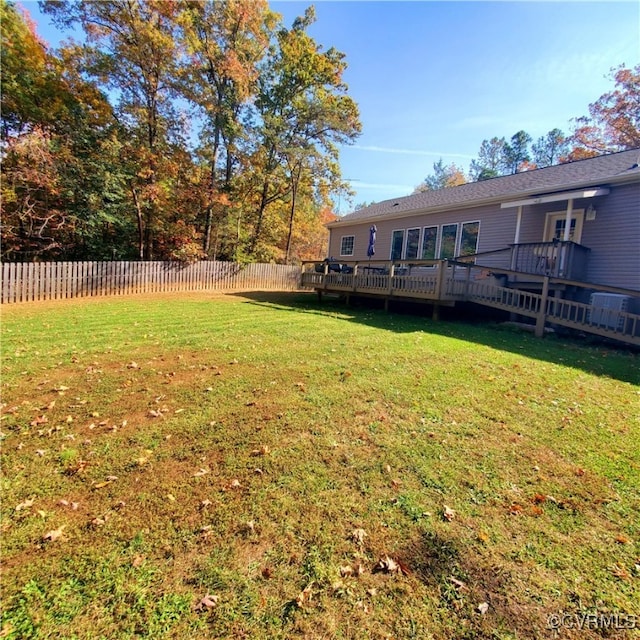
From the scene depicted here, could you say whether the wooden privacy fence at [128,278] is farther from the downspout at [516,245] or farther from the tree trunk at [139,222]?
the downspout at [516,245]

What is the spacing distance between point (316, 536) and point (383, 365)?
3.33m

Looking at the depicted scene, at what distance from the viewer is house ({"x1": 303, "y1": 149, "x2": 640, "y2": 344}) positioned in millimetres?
9086

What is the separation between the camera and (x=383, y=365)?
523cm

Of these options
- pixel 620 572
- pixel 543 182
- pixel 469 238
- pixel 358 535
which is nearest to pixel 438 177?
pixel 469 238

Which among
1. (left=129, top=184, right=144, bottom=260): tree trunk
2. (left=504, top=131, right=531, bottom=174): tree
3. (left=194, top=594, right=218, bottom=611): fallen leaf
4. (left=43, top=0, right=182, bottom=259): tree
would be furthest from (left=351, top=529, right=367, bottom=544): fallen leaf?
(left=504, top=131, right=531, bottom=174): tree

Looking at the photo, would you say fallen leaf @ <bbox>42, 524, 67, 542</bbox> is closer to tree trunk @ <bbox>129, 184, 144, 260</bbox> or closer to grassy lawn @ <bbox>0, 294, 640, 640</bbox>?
grassy lawn @ <bbox>0, 294, 640, 640</bbox>

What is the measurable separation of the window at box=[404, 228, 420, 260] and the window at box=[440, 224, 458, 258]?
119 cm

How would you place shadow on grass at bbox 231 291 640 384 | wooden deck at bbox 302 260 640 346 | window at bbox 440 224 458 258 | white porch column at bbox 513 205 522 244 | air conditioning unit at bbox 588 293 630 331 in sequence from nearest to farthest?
shadow on grass at bbox 231 291 640 384, air conditioning unit at bbox 588 293 630 331, wooden deck at bbox 302 260 640 346, white porch column at bbox 513 205 522 244, window at bbox 440 224 458 258

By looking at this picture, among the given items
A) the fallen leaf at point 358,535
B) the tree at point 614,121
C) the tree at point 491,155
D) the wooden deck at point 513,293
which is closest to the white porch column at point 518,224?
the wooden deck at point 513,293

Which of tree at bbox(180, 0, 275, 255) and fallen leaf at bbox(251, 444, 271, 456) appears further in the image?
tree at bbox(180, 0, 275, 255)

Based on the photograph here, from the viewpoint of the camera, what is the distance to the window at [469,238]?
41.8 ft

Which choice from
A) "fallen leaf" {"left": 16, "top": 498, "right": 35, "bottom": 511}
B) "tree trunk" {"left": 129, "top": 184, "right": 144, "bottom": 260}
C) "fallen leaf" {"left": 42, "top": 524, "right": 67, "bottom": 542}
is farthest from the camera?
"tree trunk" {"left": 129, "top": 184, "right": 144, "bottom": 260}

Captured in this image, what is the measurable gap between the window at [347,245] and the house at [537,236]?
3666 millimetres

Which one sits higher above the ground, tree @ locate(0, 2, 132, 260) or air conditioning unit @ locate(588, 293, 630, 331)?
tree @ locate(0, 2, 132, 260)
